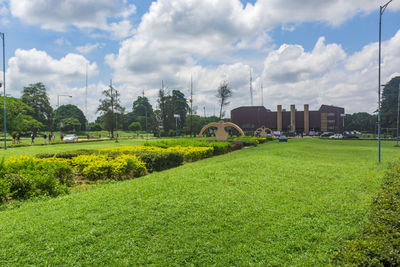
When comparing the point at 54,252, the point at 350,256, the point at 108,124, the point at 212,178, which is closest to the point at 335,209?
the point at 350,256

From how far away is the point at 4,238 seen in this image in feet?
12.1

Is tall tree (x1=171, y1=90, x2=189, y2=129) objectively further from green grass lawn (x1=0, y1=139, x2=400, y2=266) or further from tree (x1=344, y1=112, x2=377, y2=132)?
green grass lawn (x1=0, y1=139, x2=400, y2=266)

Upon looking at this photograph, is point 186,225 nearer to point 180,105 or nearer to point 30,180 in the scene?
point 30,180

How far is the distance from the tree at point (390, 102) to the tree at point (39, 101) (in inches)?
2909

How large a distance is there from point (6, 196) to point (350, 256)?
6.62 metres

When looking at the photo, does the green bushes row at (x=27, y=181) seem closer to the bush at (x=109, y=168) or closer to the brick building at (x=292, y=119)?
the bush at (x=109, y=168)

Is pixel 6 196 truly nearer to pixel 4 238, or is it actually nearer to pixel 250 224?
pixel 4 238

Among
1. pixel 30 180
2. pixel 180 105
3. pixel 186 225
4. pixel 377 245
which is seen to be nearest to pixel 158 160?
pixel 30 180

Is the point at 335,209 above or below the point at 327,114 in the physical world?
below

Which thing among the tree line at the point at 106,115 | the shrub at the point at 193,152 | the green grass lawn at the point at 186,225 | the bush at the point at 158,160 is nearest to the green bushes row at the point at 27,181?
the green grass lawn at the point at 186,225

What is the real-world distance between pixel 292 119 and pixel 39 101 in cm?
6261

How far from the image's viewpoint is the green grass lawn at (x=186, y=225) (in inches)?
134

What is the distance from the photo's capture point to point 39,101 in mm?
63500

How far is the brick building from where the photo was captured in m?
63.3
